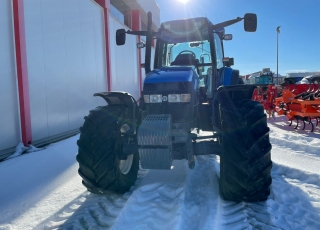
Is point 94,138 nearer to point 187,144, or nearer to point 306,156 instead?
point 187,144

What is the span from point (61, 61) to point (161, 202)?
535 centimetres

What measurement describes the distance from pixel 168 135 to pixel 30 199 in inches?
69.0

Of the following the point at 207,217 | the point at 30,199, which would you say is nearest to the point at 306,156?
the point at 207,217

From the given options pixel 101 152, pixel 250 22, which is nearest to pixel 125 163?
pixel 101 152

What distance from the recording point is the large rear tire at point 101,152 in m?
2.73

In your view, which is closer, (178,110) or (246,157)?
(246,157)

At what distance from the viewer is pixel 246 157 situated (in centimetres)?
245

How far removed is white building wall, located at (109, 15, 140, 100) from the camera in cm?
1068

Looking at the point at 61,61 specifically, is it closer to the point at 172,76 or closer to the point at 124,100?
the point at 124,100

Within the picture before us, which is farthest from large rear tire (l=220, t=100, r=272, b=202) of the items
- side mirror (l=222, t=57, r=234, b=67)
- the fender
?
side mirror (l=222, t=57, r=234, b=67)

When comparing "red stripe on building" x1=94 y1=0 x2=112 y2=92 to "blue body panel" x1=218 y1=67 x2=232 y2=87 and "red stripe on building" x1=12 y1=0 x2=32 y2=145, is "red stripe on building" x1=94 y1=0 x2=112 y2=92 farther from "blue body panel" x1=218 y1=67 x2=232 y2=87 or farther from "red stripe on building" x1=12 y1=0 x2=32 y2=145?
"blue body panel" x1=218 y1=67 x2=232 y2=87

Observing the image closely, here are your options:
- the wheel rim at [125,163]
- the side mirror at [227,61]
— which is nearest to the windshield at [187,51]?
the side mirror at [227,61]

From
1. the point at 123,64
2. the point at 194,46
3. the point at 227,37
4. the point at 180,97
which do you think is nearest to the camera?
the point at 180,97

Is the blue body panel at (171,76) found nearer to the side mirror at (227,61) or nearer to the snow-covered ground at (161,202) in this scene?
the side mirror at (227,61)
